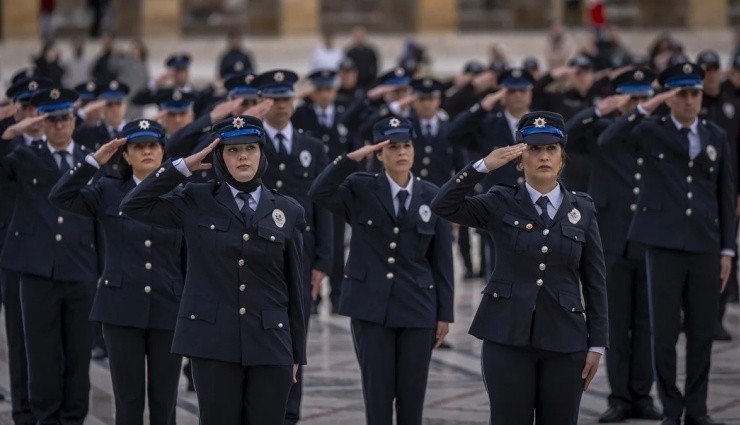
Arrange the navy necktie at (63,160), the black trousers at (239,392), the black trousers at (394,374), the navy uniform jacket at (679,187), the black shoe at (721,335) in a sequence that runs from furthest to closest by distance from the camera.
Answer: the black shoe at (721,335) < the navy necktie at (63,160) < the navy uniform jacket at (679,187) < the black trousers at (394,374) < the black trousers at (239,392)

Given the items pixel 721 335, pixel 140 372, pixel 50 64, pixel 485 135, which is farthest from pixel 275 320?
pixel 50 64

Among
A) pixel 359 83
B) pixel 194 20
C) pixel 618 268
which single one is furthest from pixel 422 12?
pixel 618 268

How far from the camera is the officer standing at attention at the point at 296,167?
12.2m

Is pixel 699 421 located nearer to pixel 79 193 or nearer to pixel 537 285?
pixel 537 285

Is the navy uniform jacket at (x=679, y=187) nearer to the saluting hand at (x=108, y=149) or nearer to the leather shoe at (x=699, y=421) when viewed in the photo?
the leather shoe at (x=699, y=421)

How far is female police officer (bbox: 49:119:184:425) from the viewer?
410 inches

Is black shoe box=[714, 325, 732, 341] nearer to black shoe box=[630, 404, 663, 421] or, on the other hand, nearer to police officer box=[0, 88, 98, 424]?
black shoe box=[630, 404, 663, 421]

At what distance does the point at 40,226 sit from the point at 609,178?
156 inches

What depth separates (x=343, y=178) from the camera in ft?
36.0

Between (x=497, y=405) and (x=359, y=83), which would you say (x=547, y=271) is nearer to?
(x=497, y=405)

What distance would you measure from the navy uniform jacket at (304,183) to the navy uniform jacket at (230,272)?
3004mm

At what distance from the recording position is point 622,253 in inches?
493

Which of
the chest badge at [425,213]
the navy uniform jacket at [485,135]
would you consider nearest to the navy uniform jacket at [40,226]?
the chest badge at [425,213]

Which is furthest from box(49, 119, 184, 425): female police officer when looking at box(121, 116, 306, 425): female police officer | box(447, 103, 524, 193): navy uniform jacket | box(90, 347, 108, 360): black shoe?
box(447, 103, 524, 193): navy uniform jacket
